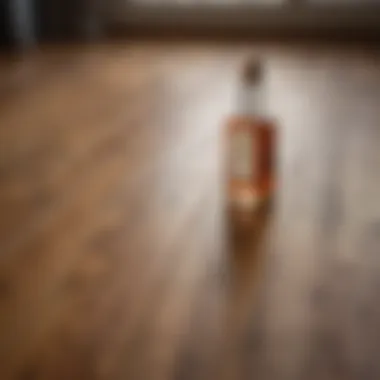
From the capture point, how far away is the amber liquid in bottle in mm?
1023

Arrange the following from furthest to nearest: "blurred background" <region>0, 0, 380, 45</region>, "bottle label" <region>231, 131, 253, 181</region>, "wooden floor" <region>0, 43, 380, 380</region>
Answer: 1. "blurred background" <region>0, 0, 380, 45</region>
2. "bottle label" <region>231, 131, 253, 181</region>
3. "wooden floor" <region>0, 43, 380, 380</region>

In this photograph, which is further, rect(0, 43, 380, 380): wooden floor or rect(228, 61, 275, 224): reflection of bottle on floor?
rect(228, 61, 275, 224): reflection of bottle on floor

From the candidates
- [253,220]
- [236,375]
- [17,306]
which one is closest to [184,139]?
[253,220]

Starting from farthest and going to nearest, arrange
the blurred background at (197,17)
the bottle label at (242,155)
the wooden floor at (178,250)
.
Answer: the blurred background at (197,17), the bottle label at (242,155), the wooden floor at (178,250)

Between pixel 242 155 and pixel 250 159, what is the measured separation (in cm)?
1

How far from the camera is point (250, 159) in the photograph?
1026mm

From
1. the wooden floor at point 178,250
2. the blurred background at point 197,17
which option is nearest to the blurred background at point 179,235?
the wooden floor at point 178,250

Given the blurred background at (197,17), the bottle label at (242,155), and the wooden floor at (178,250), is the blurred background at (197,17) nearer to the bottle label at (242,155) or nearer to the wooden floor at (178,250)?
the wooden floor at (178,250)

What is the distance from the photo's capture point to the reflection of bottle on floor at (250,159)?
3.36 feet

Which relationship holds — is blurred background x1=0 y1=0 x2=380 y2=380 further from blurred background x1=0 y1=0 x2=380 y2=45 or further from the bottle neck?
blurred background x1=0 y1=0 x2=380 y2=45

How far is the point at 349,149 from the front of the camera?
137 cm

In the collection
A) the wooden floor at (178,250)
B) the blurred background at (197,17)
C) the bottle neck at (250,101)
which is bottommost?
the wooden floor at (178,250)

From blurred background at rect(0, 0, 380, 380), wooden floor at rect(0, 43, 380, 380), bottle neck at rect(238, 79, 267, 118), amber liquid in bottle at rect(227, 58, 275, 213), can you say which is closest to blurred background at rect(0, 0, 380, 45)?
blurred background at rect(0, 0, 380, 380)

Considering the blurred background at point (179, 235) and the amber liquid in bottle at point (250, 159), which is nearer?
the blurred background at point (179, 235)
